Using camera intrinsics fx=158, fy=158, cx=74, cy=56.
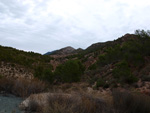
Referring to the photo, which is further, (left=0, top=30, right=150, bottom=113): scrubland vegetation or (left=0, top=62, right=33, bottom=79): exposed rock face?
(left=0, top=62, right=33, bottom=79): exposed rock face

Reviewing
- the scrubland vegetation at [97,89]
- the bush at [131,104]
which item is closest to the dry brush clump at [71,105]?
the scrubland vegetation at [97,89]

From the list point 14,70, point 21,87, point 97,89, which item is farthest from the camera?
point 14,70

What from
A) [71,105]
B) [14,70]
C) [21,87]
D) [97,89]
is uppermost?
[14,70]

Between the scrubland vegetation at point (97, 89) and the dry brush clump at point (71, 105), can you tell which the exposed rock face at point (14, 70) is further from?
the dry brush clump at point (71, 105)

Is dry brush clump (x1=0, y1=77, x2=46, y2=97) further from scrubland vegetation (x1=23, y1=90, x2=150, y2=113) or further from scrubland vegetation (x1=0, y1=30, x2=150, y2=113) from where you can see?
scrubland vegetation (x1=23, y1=90, x2=150, y2=113)

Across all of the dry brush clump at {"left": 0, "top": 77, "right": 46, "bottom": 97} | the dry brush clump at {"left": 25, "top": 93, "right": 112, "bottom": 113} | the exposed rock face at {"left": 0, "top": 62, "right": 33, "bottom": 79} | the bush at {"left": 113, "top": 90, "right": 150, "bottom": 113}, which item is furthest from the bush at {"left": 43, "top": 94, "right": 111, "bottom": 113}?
the exposed rock face at {"left": 0, "top": 62, "right": 33, "bottom": 79}

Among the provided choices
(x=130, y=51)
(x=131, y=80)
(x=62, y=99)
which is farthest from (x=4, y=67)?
(x=62, y=99)

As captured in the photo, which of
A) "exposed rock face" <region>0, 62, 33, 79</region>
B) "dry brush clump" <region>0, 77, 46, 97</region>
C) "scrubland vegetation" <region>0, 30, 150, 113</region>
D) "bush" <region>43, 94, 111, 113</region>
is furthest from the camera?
"exposed rock face" <region>0, 62, 33, 79</region>

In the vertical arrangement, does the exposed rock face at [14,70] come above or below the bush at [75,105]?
above

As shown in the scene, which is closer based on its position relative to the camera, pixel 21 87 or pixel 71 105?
pixel 71 105

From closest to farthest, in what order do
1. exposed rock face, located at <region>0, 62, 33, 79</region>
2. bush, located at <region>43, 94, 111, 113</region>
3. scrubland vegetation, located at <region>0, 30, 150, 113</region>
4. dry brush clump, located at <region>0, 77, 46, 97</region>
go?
bush, located at <region>43, 94, 111, 113</region>, scrubland vegetation, located at <region>0, 30, 150, 113</region>, dry brush clump, located at <region>0, 77, 46, 97</region>, exposed rock face, located at <region>0, 62, 33, 79</region>

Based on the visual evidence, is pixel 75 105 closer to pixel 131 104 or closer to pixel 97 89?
pixel 131 104

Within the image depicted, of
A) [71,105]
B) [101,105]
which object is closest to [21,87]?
[71,105]

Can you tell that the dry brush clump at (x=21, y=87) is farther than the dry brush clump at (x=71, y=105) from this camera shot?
Yes
